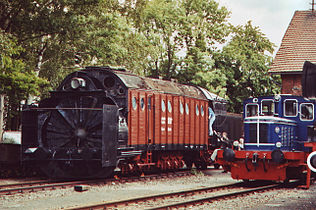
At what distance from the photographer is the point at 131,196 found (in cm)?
1440

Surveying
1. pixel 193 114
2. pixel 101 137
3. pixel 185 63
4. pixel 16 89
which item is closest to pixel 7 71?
pixel 16 89

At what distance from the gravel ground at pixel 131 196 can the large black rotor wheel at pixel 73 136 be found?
1.26 meters

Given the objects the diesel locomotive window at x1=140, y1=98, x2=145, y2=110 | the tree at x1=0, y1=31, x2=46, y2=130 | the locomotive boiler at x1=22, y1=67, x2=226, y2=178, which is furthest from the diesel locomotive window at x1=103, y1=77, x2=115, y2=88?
the tree at x1=0, y1=31, x2=46, y2=130

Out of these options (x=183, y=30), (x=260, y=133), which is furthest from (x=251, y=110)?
(x=183, y=30)

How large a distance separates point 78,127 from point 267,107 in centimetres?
646

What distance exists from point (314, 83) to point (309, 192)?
1069cm

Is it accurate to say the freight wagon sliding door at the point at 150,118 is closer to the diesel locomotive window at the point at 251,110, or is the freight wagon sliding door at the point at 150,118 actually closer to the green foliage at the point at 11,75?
the diesel locomotive window at the point at 251,110

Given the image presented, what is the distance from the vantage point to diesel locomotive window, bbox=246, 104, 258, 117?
59.7 feet

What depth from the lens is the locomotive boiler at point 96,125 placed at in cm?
1742

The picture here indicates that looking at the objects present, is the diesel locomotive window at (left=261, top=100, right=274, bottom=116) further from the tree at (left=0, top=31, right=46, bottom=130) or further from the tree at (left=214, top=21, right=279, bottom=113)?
the tree at (left=214, top=21, right=279, bottom=113)

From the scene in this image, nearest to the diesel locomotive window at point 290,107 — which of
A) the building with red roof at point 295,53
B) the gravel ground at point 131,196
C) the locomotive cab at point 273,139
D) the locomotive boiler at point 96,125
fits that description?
the locomotive cab at point 273,139

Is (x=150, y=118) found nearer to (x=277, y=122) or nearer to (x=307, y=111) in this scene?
(x=277, y=122)

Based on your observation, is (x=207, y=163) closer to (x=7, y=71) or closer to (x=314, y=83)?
(x=7, y=71)

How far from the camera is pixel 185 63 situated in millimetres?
44031
